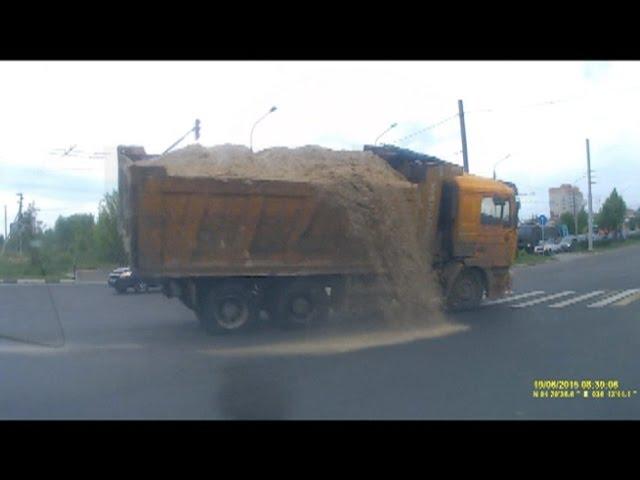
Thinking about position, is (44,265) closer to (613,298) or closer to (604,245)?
(613,298)

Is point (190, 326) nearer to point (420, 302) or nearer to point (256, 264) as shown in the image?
point (256, 264)

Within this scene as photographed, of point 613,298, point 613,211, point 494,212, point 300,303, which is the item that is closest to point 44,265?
point 300,303

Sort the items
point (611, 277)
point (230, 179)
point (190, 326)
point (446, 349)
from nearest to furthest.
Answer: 1. point (446, 349)
2. point (230, 179)
3. point (190, 326)
4. point (611, 277)

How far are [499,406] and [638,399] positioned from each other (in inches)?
66.1

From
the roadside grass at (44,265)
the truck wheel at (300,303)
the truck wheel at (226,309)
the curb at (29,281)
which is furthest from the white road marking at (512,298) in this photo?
the curb at (29,281)

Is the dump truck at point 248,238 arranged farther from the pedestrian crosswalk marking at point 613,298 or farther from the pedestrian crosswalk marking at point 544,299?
the pedestrian crosswalk marking at point 613,298

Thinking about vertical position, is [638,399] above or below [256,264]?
below

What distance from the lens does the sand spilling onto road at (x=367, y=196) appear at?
1553 cm

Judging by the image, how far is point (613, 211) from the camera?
86.1m

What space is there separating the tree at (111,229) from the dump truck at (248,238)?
1246 mm
